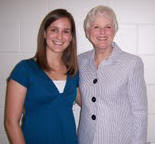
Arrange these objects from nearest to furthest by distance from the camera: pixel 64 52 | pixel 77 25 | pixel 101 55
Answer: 1. pixel 101 55
2. pixel 64 52
3. pixel 77 25

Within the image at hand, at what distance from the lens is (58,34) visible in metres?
1.31

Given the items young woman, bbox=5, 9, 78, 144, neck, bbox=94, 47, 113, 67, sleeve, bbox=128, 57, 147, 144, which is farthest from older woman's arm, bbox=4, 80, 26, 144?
sleeve, bbox=128, 57, 147, 144

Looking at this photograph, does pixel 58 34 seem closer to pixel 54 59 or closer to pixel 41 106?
pixel 54 59

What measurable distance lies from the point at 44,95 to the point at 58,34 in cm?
40

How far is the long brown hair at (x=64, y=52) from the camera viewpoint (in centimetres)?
131

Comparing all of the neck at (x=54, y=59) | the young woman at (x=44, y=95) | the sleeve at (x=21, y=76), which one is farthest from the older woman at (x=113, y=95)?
the sleeve at (x=21, y=76)

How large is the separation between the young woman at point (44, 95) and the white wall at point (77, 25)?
0.36 metres

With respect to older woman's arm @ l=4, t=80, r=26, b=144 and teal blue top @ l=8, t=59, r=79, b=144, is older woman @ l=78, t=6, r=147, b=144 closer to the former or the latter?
teal blue top @ l=8, t=59, r=79, b=144

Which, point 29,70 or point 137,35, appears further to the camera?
point 137,35

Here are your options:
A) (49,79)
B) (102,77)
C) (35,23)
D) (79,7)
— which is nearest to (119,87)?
(102,77)

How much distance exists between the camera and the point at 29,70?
4.11ft

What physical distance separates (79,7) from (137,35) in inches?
21.2

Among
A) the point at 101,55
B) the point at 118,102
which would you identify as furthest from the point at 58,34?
the point at 118,102

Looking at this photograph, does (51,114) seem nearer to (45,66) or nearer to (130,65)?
(45,66)
